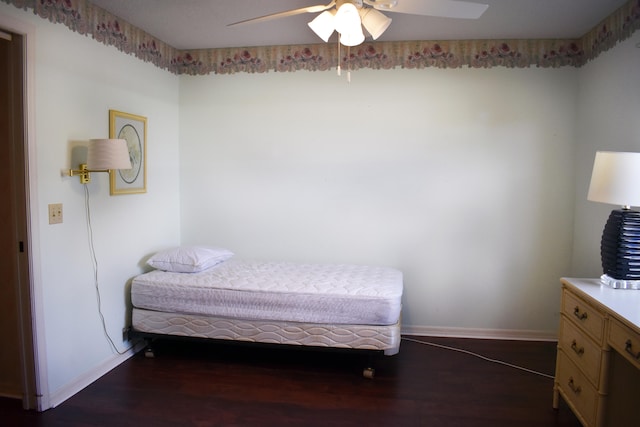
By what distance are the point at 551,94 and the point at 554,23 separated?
1.89ft

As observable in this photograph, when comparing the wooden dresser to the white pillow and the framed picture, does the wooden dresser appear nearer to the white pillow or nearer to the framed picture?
the white pillow

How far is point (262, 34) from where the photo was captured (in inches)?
126

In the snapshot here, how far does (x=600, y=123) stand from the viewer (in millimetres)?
2875

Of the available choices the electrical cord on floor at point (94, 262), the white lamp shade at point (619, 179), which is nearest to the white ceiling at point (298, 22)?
the white lamp shade at point (619, 179)

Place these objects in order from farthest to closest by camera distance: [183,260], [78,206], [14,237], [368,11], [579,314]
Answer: [183,260]
[78,206]
[14,237]
[579,314]
[368,11]

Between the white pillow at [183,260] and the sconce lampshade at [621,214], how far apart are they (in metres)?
2.62

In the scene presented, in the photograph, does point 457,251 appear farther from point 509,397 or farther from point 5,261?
point 5,261

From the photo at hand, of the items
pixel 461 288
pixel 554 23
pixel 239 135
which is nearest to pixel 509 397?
pixel 461 288

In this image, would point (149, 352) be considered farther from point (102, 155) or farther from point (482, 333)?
point (482, 333)

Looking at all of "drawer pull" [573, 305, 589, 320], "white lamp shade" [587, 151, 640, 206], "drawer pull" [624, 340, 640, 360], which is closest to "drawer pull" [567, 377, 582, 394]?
"drawer pull" [573, 305, 589, 320]

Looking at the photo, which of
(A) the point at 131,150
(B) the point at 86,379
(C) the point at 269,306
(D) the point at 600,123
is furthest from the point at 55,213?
(D) the point at 600,123

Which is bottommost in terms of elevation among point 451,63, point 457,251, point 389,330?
point 389,330

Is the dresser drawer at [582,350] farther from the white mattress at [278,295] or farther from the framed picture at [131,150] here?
the framed picture at [131,150]

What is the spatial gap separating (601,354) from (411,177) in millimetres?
1890
